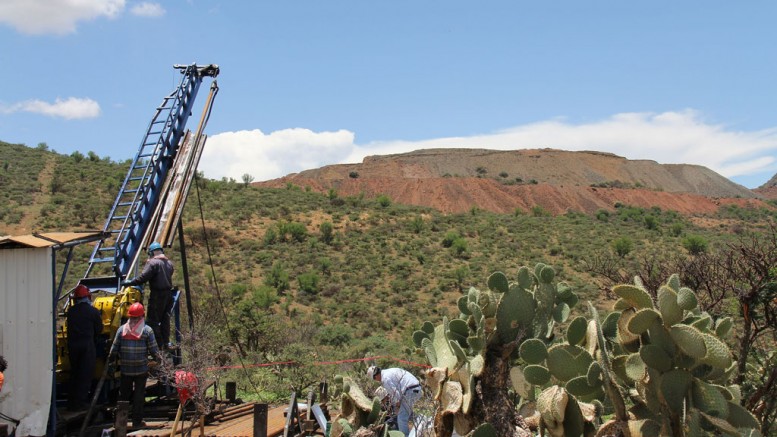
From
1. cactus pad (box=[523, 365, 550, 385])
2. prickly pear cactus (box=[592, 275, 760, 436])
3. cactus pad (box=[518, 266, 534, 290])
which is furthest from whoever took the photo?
cactus pad (box=[518, 266, 534, 290])

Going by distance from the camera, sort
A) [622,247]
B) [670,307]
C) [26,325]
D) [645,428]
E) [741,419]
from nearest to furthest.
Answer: [670,307]
[741,419]
[645,428]
[26,325]
[622,247]

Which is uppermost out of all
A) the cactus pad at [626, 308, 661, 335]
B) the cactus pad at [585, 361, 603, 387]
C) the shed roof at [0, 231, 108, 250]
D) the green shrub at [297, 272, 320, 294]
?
the shed roof at [0, 231, 108, 250]

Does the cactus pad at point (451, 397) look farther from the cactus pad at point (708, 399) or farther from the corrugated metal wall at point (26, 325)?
the corrugated metal wall at point (26, 325)

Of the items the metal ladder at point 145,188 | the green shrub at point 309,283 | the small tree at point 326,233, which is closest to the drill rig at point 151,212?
→ the metal ladder at point 145,188

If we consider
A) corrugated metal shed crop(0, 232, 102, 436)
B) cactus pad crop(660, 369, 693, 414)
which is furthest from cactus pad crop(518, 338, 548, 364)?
corrugated metal shed crop(0, 232, 102, 436)

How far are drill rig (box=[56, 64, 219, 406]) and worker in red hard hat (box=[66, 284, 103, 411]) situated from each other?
27 centimetres

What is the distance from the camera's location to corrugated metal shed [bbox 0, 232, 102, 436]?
6.86 meters

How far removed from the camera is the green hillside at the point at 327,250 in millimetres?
22391

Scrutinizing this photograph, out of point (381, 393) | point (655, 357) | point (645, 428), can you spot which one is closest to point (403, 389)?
point (381, 393)

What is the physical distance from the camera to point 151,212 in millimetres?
11336

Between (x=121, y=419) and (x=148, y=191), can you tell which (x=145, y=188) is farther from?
(x=121, y=419)

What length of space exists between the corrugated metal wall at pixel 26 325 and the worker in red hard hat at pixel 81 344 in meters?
0.73

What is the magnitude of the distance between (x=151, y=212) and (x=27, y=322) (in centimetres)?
460

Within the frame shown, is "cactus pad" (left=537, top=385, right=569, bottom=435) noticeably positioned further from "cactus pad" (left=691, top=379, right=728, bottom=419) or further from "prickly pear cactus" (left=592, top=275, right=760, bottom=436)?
"cactus pad" (left=691, top=379, right=728, bottom=419)
